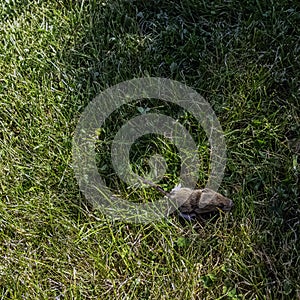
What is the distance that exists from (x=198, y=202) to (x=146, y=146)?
0.42 m

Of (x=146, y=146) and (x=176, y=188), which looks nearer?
(x=176, y=188)

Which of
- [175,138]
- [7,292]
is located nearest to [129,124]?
[175,138]

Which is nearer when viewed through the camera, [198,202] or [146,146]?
[198,202]

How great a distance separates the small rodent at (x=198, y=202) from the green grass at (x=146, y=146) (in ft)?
0.16

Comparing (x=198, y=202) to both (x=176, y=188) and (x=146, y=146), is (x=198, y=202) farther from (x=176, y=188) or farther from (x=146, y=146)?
(x=146, y=146)

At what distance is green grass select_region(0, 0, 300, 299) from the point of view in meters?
2.24

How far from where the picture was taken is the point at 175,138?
2615 millimetres

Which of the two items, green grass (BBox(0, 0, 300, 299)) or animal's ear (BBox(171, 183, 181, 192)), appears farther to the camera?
animal's ear (BBox(171, 183, 181, 192))

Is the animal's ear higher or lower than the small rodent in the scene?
higher

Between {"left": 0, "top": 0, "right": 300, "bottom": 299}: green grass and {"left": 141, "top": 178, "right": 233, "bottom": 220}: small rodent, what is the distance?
5 centimetres

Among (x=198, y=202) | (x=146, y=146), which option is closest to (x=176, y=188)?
(x=198, y=202)

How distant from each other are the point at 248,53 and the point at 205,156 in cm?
71

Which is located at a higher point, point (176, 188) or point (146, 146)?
point (146, 146)

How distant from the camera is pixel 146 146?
2619 mm
